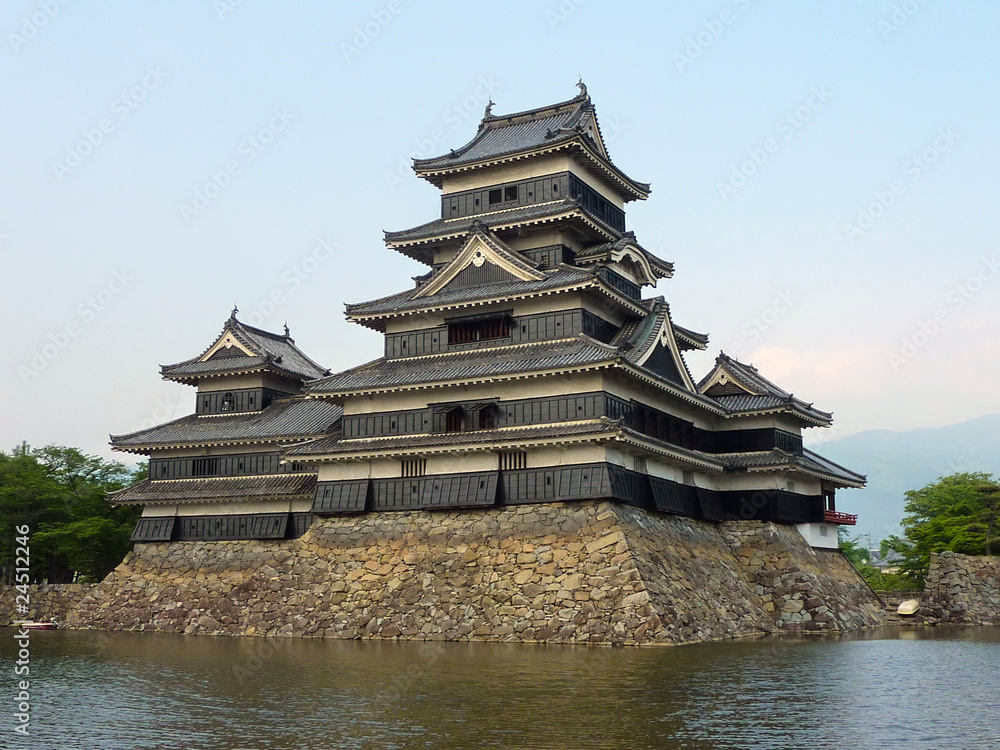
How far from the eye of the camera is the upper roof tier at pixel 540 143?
43.6m

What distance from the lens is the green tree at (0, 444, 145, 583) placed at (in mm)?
54156

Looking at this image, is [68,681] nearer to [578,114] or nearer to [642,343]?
[642,343]

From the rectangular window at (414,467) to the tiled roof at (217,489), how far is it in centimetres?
668

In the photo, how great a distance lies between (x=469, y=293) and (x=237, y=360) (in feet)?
49.9

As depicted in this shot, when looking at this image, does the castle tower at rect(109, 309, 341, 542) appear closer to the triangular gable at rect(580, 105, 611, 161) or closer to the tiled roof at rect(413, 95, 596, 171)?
the tiled roof at rect(413, 95, 596, 171)

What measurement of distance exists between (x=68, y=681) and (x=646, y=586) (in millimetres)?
17513

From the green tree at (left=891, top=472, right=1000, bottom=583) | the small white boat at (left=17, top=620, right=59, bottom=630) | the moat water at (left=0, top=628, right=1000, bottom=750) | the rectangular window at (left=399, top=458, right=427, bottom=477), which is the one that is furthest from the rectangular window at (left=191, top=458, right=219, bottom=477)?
the green tree at (left=891, top=472, right=1000, bottom=583)

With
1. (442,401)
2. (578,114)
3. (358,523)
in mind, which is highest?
(578,114)

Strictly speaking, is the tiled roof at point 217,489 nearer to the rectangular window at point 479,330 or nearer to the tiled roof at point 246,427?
the tiled roof at point 246,427

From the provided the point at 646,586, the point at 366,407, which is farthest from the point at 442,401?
the point at 646,586

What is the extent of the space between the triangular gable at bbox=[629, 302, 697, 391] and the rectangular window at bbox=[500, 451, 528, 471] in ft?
19.4

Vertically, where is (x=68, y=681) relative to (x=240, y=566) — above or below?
below

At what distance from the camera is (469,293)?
40188 mm

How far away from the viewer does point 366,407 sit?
40.6 m
